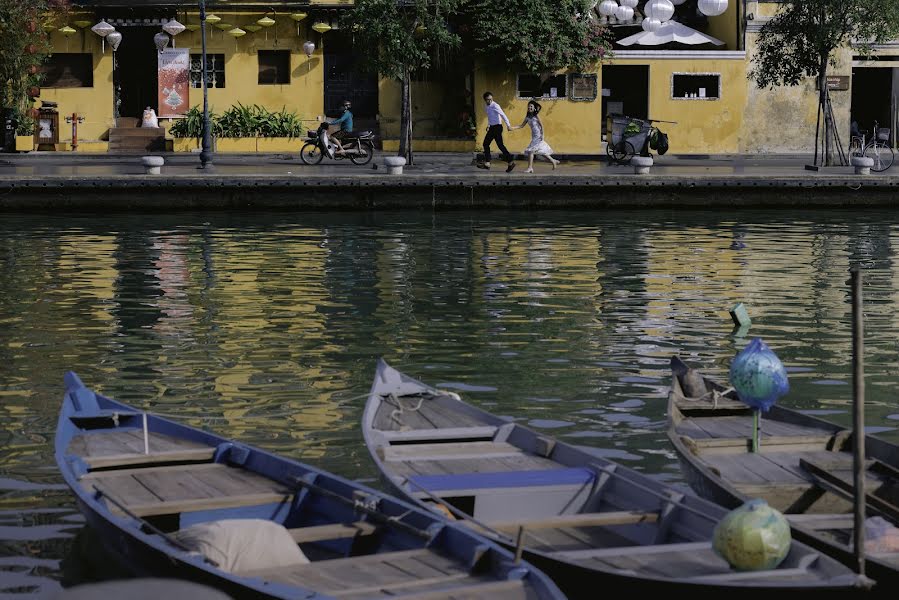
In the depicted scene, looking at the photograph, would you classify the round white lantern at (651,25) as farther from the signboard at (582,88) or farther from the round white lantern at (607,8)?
the signboard at (582,88)

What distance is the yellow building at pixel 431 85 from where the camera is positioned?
131 ft

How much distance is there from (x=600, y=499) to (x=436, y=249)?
15484 mm


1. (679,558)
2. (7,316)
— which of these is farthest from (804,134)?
(679,558)

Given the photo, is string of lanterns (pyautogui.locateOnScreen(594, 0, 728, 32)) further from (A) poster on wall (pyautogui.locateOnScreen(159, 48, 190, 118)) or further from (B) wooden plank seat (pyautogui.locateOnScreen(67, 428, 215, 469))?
(B) wooden plank seat (pyautogui.locateOnScreen(67, 428, 215, 469))

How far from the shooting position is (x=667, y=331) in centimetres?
1703

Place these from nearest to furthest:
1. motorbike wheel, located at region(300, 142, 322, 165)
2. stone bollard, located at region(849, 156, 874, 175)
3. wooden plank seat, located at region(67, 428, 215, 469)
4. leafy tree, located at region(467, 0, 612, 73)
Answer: wooden plank seat, located at region(67, 428, 215, 469), stone bollard, located at region(849, 156, 874, 175), motorbike wheel, located at region(300, 142, 322, 165), leafy tree, located at region(467, 0, 612, 73)

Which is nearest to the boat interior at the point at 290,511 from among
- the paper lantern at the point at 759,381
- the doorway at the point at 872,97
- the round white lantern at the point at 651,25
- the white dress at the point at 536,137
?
the paper lantern at the point at 759,381

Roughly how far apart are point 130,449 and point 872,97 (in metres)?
36.3

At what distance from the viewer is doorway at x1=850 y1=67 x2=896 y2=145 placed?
4188 cm

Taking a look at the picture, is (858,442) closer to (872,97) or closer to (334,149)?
(334,149)

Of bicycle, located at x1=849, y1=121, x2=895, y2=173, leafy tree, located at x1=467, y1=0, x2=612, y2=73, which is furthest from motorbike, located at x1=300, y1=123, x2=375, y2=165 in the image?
bicycle, located at x1=849, y1=121, x2=895, y2=173

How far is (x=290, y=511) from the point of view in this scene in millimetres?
8867

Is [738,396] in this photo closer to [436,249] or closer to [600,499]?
[600,499]

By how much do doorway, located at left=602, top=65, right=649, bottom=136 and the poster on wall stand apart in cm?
1150
